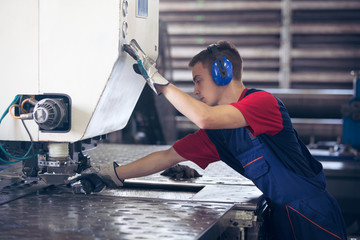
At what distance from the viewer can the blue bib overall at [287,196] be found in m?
1.62

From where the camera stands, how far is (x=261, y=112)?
1.62 metres

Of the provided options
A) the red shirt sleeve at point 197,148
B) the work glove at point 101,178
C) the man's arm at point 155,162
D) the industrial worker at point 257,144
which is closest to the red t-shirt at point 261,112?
the industrial worker at point 257,144

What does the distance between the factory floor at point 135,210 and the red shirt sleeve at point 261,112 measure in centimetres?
23

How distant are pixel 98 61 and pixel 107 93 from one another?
11cm

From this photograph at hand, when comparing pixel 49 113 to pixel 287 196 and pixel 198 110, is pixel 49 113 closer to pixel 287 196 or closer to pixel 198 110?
pixel 198 110

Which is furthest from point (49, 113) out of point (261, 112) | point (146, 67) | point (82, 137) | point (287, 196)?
point (287, 196)

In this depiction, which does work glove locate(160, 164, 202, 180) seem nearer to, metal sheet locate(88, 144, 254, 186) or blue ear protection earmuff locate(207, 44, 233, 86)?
metal sheet locate(88, 144, 254, 186)

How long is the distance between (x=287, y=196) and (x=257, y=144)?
0.65 feet

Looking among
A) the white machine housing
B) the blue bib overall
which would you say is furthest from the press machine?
the blue bib overall

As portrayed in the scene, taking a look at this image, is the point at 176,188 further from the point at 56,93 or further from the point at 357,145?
the point at 357,145

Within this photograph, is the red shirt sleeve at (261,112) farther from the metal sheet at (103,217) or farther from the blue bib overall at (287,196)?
the metal sheet at (103,217)

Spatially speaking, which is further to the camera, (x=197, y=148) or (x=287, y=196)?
(x=197, y=148)

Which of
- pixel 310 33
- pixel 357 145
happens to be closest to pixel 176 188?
pixel 357 145

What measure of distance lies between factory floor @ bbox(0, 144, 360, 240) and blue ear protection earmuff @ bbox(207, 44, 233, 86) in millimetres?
381
